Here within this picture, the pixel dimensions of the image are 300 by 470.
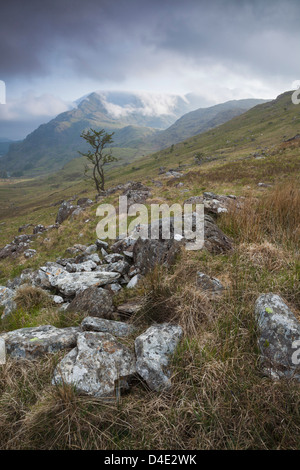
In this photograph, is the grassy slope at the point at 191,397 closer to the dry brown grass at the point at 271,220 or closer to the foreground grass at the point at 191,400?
the foreground grass at the point at 191,400

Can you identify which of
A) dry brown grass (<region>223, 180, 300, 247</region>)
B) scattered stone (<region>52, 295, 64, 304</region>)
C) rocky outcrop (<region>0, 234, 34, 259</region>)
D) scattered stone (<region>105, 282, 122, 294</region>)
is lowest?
rocky outcrop (<region>0, 234, 34, 259</region>)

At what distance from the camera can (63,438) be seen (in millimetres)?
2066

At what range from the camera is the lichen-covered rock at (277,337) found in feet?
7.91

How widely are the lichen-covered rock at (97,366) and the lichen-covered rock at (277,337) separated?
1.67m

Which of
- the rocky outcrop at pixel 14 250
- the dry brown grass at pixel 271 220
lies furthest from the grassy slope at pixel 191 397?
the rocky outcrop at pixel 14 250

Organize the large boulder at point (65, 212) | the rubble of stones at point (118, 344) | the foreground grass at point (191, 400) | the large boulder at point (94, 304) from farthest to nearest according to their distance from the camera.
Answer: the large boulder at point (65, 212)
the large boulder at point (94, 304)
the rubble of stones at point (118, 344)
the foreground grass at point (191, 400)

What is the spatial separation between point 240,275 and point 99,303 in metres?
2.68

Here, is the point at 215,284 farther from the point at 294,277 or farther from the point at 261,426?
the point at 261,426

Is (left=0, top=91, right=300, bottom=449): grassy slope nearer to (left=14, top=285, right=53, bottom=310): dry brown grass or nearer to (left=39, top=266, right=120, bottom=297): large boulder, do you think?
(left=39, top=266, right=120, bottom=297): large boulder

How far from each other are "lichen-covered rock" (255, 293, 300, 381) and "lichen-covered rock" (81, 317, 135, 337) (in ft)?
6.20

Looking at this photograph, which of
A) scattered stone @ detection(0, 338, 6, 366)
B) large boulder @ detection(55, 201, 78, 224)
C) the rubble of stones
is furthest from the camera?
large boulder @ detection(55, 201, 78, 224)

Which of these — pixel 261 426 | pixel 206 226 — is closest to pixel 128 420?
pixel 261 426

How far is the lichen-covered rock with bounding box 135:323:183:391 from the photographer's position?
2.61 metres

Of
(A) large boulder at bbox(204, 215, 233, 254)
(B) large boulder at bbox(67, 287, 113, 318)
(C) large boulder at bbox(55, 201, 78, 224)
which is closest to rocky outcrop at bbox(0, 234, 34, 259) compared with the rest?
(C) large boulder at bbox(55, 201, 78, 224)
